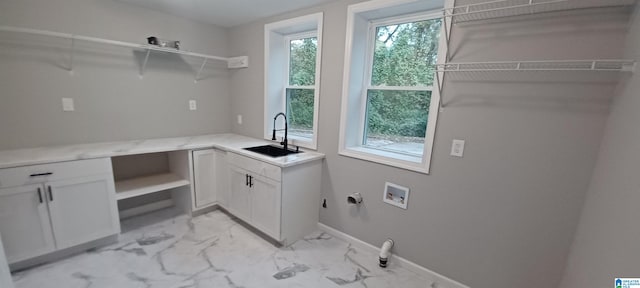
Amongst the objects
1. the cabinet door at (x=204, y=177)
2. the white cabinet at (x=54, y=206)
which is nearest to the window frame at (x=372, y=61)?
the cabinet door at (x=204, y=177)

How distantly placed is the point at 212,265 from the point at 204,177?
108 cm

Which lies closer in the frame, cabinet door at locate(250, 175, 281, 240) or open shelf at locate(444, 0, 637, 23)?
open shelf at locate(444, 0, 637, 23)

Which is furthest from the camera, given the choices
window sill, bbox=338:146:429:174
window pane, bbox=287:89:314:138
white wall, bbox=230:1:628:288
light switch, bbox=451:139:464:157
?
window pane, bbox=287:89:314:138

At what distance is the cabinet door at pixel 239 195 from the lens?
2.53 m

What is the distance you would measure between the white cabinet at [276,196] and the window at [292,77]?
0.48m

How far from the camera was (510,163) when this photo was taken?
158cm

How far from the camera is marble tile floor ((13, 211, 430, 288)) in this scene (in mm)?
1846

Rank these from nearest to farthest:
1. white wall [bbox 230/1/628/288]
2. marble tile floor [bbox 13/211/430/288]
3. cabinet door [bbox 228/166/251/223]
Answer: white wall [bbox 230/1/628/288] → marble tile floor [bbox 13/211/430/288] → cabinet door [bbox 228/166/251/223]

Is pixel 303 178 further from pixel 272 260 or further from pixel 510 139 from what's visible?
pixel 510 139

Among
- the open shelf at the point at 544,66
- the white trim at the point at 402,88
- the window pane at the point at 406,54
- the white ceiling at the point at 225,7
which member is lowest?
the white trim at the point at 402,88

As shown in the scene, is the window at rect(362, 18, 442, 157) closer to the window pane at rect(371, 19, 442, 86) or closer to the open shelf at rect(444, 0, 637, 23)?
the window pane at rect(371, 19, 442, 86)

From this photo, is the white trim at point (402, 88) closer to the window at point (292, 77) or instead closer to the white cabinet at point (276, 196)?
the window at point (292, 77)

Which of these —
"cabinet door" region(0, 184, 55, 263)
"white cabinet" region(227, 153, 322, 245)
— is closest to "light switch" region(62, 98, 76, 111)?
"cabinet door" region(0, 184, 55, 263)

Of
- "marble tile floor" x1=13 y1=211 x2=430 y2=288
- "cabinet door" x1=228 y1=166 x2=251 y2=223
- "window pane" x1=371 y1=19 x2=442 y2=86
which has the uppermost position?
"window pane" x1=371 y1=19 x2=442 y2=86
